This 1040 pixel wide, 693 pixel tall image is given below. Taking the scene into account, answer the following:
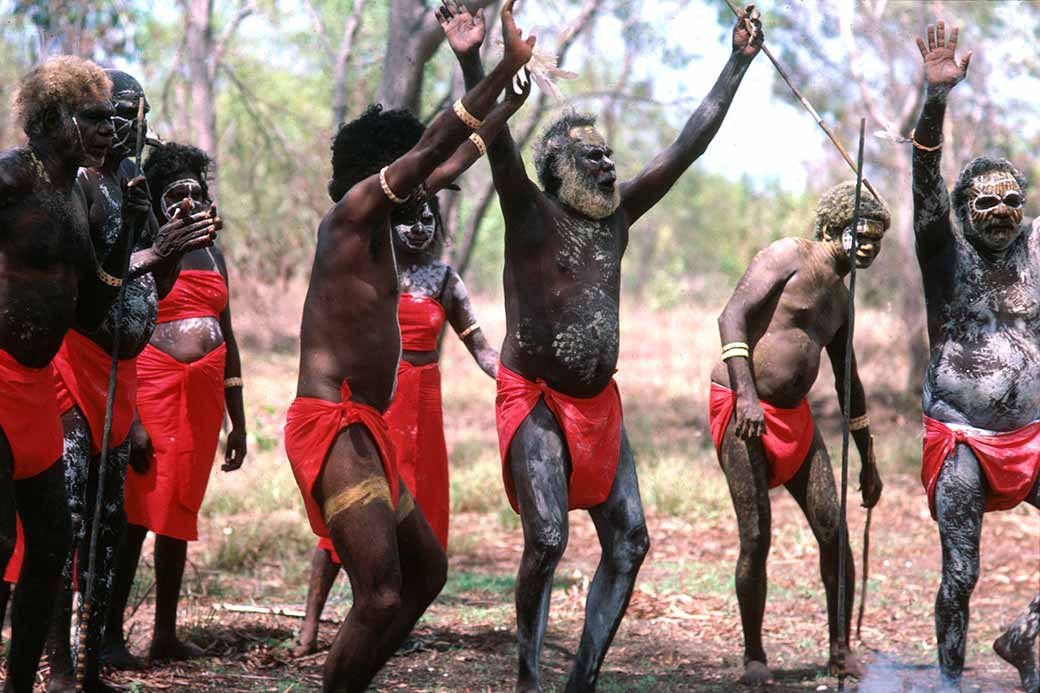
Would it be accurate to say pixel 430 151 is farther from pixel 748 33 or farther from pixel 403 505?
pixel 748 33

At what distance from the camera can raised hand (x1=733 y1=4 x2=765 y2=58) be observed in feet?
17.0

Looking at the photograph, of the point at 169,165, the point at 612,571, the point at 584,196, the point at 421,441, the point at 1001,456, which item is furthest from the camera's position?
the point at 421,441

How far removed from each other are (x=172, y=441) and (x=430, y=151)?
2.17 m

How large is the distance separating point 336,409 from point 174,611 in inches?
78.4

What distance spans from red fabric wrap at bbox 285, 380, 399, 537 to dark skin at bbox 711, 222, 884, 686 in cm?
193

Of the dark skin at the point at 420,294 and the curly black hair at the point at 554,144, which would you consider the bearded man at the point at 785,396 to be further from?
the dark skin at the point at 420,294

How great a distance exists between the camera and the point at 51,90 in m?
3.97

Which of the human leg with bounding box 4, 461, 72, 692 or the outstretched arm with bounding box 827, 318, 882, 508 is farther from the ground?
the outstretched arm with bounding box 827, 318, 882, 508

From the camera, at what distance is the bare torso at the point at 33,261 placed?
3.83 meters

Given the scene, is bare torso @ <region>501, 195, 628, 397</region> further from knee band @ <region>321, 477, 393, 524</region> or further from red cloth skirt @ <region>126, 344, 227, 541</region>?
red cloth skirt @ <region>126, 344, 227, 541</region>

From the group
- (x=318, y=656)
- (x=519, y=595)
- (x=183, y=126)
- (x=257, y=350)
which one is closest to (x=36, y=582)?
(x=519, y=595)

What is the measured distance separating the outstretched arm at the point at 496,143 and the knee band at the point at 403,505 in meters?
1.13

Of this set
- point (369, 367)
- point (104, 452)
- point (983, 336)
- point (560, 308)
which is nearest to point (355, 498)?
point (369, 367)

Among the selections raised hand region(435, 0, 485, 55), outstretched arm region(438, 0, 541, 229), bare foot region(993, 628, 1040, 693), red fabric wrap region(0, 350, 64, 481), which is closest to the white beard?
outstretched arm region(438, 0, 541, 229)
